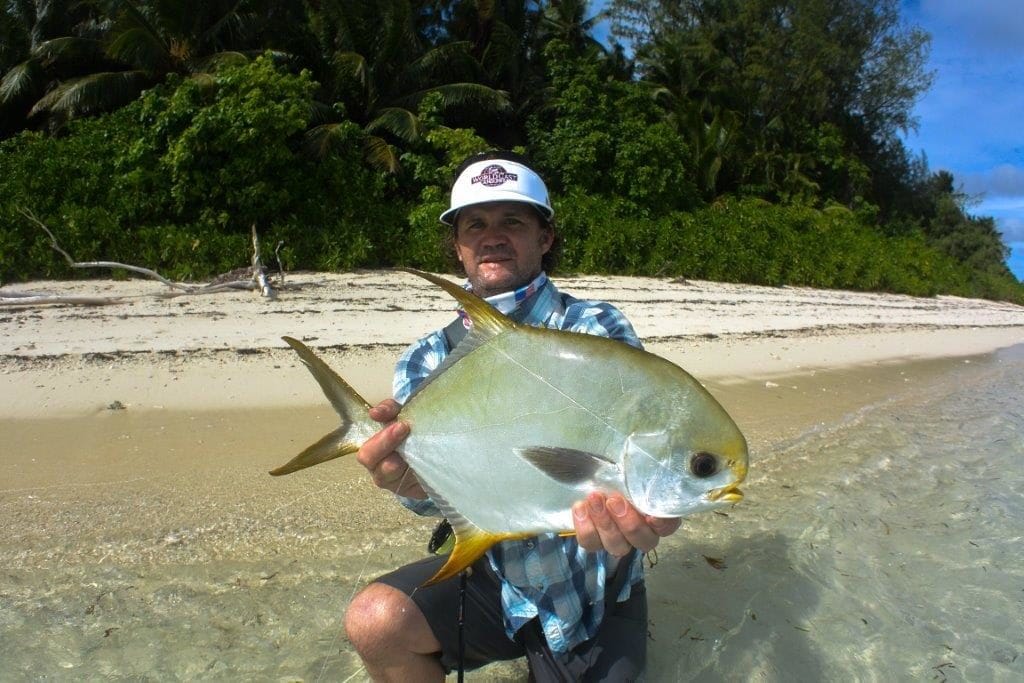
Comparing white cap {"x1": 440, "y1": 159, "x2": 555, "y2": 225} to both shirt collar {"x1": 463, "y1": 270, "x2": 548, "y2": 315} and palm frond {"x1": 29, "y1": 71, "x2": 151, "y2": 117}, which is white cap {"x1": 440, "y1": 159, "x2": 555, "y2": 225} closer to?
shirt collar {"x1": 463, "y1": 270, "x2": 548, "y2": 315}

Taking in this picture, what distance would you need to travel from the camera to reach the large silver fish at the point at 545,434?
4.72ft

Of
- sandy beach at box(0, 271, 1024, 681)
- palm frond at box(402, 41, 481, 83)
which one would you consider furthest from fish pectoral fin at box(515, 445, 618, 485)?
A: palm frond at box(402, 41, 481, 83)

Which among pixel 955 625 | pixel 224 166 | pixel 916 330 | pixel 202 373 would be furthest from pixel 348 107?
pixel 955 625

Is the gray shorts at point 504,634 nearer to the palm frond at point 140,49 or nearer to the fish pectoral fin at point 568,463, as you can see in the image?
the fish pectoral fin at point 568,463

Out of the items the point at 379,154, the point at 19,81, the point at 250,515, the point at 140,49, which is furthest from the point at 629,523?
the point at 19,81

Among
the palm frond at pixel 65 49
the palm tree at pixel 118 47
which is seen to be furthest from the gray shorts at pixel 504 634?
the palm frond at pixel 65 49

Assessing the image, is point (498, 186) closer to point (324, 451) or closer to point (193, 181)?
point (324, 451)

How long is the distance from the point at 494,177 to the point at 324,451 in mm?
931

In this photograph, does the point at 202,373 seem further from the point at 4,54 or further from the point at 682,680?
the point at 4,54

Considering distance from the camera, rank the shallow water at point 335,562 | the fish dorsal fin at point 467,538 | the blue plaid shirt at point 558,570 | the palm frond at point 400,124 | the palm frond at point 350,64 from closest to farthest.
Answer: the fish dorsal fin at point 467,538 < the blue plaid shirt at point 558,570 < the shallow water at point 335,562 < the palm frond at point 400,124 < the palm frond at point 350,64

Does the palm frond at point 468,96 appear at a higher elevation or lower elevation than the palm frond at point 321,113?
higher

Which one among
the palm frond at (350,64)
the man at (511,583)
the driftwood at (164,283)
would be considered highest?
the palm frond at (350,64)

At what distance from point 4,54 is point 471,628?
63.7ft

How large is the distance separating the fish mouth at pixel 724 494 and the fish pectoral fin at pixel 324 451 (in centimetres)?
81
